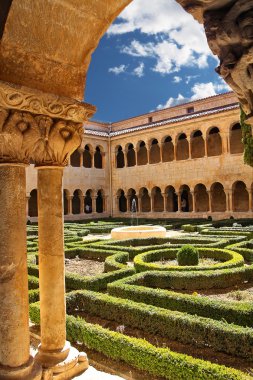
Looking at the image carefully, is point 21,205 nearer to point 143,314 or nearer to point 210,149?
point 143,314

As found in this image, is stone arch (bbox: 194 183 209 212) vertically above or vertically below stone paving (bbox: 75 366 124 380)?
above

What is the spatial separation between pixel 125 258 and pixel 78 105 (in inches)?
351

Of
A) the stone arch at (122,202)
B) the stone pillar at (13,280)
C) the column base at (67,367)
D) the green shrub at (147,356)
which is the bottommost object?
the green shrub at (147,356)

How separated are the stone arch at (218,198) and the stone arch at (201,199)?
0.69m

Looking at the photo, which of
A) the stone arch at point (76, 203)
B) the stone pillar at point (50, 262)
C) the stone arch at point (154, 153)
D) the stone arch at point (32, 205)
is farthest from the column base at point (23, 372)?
the stone arch at point (76, 203)

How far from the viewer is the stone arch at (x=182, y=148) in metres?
31.4

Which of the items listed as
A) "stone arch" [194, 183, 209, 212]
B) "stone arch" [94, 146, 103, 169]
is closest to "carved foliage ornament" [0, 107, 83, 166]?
"stone arch" [194, 183, 209, 212]

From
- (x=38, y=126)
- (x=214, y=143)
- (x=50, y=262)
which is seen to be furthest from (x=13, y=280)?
(x=214, y=143)

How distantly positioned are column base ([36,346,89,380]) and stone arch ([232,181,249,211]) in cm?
2644

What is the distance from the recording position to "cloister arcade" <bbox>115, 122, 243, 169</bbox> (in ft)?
93.4

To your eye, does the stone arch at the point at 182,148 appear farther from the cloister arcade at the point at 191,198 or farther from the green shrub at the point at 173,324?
the green shrub at the point at 173,324

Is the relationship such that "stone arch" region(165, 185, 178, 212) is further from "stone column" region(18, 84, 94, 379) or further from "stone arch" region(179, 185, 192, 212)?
"stone column" region(18, 84, 94, 379)

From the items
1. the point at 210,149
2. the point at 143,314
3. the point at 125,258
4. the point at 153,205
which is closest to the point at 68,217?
the point at 153,205

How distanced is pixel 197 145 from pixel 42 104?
2878cm
